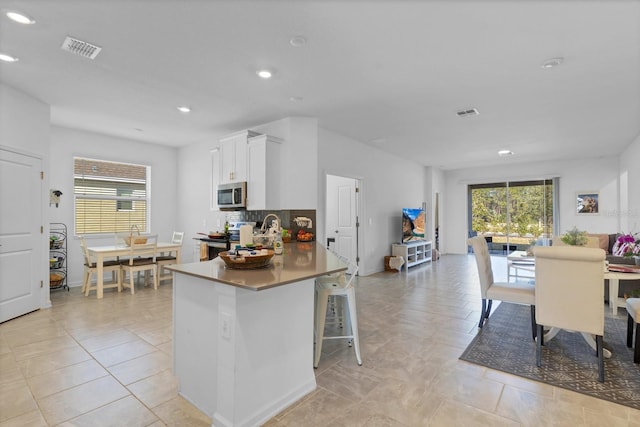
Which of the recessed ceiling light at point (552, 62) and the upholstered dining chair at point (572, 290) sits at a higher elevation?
the recessed ceiling light at point (552, 62)

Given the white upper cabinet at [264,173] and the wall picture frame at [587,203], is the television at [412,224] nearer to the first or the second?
the white upper cabinet at [264,173]

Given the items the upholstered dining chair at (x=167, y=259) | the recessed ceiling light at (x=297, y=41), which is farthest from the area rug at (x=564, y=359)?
the upholstered dining chair at (x=167, y=259)

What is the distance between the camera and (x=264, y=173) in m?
4.63

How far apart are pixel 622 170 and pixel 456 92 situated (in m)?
6.52

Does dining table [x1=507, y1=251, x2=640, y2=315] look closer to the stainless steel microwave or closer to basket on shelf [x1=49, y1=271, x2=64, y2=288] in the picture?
the stainless steel microwave

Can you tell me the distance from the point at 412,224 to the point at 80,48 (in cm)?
659

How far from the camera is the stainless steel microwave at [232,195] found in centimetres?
486

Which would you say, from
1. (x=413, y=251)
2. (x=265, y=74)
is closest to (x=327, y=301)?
(x=265, y=74)

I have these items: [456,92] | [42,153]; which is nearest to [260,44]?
[456,92]

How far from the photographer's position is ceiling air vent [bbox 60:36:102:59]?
272cm

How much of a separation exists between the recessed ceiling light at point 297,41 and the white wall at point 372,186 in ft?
8.17

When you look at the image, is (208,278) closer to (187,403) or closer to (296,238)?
(187,403)

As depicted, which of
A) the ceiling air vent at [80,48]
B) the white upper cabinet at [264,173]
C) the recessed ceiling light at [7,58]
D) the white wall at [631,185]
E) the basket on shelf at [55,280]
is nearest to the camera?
the ceiling air vent at [80,48]

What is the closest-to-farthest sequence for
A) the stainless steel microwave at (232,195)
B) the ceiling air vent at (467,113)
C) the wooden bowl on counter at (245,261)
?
the wooden bowl on counter at (245,261)
the ceiling air vent at (467,113)
the stainless steel microwave at (232,195)
